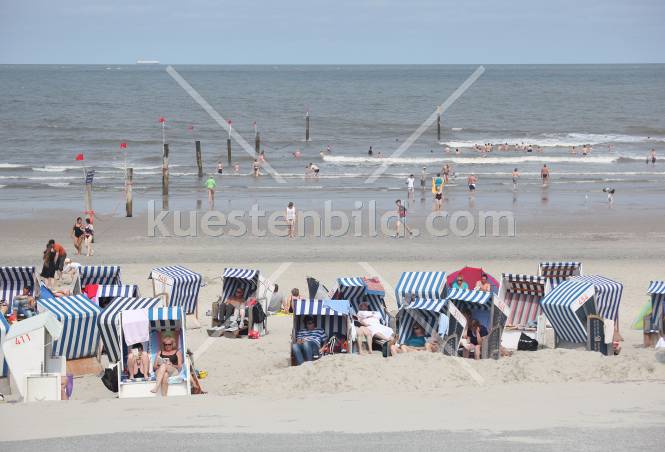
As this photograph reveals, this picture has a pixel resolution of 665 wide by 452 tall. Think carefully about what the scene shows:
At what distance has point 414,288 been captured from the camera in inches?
555

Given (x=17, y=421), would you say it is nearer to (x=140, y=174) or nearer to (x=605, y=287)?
(x=605, y=287)

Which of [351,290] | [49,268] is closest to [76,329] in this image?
[351,290]

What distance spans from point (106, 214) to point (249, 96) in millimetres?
84752

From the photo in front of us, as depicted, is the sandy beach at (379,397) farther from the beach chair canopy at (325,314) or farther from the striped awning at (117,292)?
the striped awning at (117,292)

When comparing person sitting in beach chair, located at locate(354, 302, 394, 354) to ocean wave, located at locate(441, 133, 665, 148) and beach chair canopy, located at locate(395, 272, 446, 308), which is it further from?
ocean wave, located at locate(441, 133, 665, 148)

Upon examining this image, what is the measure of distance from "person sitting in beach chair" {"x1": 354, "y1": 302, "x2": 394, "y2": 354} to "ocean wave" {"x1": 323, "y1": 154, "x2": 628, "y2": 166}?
34.2m

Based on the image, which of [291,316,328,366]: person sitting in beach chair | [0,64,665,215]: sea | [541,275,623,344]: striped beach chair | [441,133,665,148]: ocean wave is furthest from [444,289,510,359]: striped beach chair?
[441,133,665,148]: ocean wave

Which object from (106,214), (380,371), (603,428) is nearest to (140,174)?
(106,214)

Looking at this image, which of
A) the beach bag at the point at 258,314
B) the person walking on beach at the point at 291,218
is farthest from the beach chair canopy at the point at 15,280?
the person walking on beach at the point at 291,218

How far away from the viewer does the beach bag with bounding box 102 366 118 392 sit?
11.0 m

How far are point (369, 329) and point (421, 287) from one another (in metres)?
1.90

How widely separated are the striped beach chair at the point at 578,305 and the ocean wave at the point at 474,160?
33.9m

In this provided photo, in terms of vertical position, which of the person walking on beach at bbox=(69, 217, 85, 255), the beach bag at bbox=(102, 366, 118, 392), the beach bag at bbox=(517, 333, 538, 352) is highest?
the person walking on beach at bbox=(69, 217, 85, 255)

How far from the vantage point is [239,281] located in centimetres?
1553
